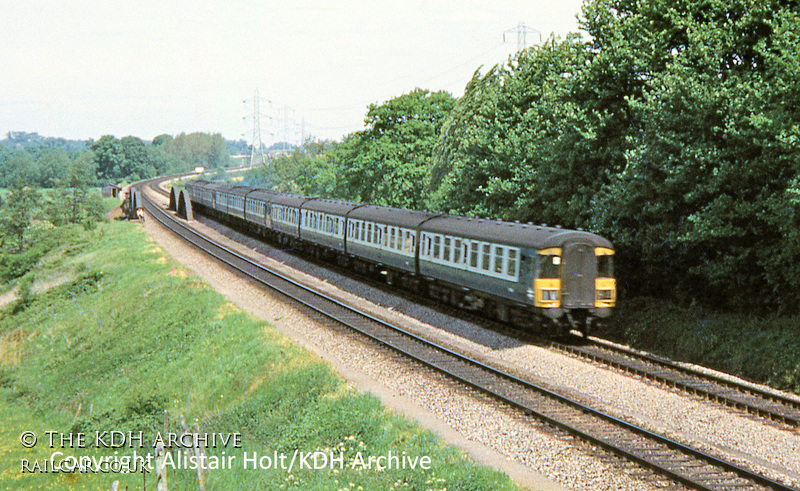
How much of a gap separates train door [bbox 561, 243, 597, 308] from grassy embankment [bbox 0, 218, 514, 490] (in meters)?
7.36

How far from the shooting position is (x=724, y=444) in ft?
41.2

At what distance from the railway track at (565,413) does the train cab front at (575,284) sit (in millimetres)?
3225

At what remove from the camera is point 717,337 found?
1894cm

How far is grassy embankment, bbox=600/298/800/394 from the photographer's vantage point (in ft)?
55.8

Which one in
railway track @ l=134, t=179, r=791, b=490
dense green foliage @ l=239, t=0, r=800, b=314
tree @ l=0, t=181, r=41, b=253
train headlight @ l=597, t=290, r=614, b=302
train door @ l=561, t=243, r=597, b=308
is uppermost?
dense green foliage @ l=239, t=0, r=800, b=314

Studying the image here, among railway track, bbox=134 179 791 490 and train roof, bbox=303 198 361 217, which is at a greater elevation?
train roof, bbox=303 198 361 217

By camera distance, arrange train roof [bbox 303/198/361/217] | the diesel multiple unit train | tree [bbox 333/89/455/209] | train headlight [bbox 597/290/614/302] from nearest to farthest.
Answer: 1. the diesel multiple unit train
2. train headlight [bbox 597/290/614/302]
3. train roof [bbox 303/198/361/217]
4. tree [bbox 333/89/455/209]

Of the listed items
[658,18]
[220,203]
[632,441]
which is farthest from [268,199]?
[632,441]

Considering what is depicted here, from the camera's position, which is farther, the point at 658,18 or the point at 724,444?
the point at 658,18

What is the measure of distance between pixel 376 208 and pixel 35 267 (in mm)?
41397

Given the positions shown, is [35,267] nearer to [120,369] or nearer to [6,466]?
[120,369]

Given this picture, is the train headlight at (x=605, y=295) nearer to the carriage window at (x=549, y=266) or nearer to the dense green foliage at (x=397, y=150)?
the carriage window at (x=549, y=266)

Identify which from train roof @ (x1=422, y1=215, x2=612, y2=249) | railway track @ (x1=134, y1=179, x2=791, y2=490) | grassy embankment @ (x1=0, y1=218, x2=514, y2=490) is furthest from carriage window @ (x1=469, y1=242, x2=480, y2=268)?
grassy embankment @ (x1=0, y1=218, x2=514, y2=490)

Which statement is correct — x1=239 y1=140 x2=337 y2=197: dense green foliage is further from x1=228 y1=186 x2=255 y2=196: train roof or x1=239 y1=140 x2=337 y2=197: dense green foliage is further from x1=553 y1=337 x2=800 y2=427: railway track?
x1=553 y1=337 x2=800 y2=427: railway track
